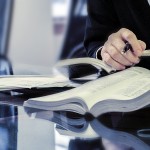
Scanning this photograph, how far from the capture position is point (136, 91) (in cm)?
46

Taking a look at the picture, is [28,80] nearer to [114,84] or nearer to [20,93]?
[20,93]

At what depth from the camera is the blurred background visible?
2.14m

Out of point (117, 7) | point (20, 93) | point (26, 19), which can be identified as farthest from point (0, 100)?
point (26, 19)

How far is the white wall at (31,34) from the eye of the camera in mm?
2312

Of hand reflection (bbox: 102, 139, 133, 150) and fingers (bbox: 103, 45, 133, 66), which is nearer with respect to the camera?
hand reflection (bbox: 102, 139, 133, 150)

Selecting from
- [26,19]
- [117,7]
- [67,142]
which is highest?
[26,19]

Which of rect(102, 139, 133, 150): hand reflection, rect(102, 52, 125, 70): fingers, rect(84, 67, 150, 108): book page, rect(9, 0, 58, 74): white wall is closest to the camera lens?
rect(102, 139, 133, 150): hand reflection

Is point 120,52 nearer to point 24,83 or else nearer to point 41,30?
point 24,83

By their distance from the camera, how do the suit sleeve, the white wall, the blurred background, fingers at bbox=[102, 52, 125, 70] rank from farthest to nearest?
the white wall, the blurred background, the suit sleeve, fingers at bbox=[102, 52, 125, 70]

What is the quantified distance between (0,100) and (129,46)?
0.98ft

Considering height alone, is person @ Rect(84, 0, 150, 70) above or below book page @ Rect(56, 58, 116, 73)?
above

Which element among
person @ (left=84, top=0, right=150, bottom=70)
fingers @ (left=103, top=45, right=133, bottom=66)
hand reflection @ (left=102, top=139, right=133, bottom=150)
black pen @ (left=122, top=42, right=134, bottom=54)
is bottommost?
hand reflection @ (left=102, top=139, right=133, bottom=150)

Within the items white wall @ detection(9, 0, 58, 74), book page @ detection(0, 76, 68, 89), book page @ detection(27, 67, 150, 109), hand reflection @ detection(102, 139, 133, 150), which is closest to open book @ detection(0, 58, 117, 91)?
book page @ detection(0, 76, 68, 89)

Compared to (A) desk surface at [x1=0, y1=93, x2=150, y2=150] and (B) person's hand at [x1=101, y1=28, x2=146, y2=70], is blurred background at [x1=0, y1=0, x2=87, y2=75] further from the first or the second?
(A) desk surface at [x1=0, y1=93, x2=150, y2=150]
